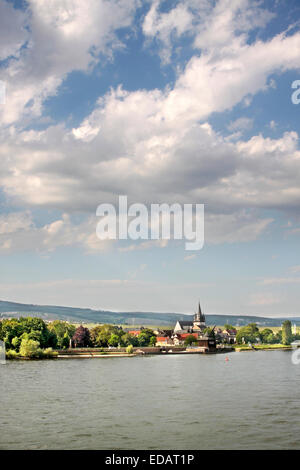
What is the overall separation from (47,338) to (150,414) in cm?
8528

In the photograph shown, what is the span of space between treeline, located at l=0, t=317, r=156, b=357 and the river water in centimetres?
4608

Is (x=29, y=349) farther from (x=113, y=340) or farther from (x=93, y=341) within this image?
(x=93, y=341)

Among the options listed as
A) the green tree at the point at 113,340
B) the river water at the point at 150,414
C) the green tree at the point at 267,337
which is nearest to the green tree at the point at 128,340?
the green tree at the point at 113,340

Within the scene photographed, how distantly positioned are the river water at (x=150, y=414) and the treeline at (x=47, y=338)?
1814 inches

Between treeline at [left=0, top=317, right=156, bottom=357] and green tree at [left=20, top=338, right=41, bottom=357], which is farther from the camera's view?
treeline at [left=0, top=317, right=156, bottom=357]

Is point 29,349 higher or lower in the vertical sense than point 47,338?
lower

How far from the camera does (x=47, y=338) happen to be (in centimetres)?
11019

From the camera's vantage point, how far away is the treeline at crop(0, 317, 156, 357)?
9288 centimetres

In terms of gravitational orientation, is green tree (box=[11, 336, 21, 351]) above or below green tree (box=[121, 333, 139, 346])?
above

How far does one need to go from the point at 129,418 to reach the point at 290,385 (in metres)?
22.1

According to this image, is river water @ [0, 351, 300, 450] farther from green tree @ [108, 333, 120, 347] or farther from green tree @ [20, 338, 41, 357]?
green tree @ [108, 333, 120, 347]

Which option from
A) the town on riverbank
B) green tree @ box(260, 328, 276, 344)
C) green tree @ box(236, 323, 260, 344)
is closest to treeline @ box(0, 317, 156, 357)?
the town on riverbank

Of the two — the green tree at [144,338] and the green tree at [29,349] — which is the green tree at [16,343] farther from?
the green tree at [144,338]

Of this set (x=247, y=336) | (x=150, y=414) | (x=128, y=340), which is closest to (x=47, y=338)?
(x=128, y=340)
